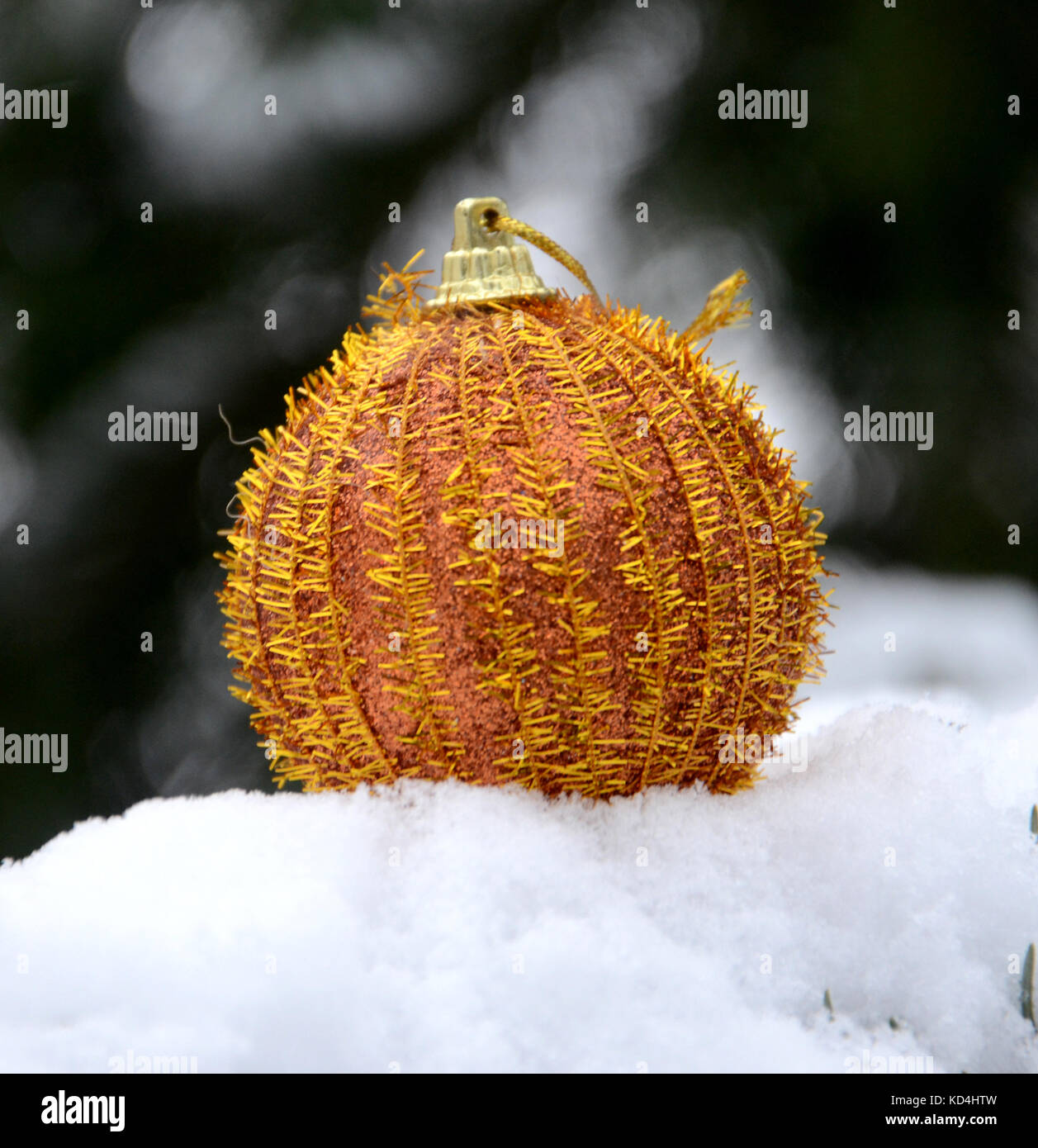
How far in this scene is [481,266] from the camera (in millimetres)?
698

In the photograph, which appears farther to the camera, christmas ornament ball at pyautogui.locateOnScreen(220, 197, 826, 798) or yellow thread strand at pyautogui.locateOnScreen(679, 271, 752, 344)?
yellow thread strand at pyautogui.locateOnScreen(679, 271, 752, 344)

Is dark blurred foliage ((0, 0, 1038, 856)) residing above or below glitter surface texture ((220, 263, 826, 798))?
above

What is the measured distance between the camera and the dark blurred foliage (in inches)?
47.1

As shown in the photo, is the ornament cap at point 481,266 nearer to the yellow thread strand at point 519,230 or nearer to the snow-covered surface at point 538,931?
the yellow thread strand at point 519,230

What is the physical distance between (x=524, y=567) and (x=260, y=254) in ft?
2.61

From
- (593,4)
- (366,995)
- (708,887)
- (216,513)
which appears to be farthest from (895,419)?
(366,995)

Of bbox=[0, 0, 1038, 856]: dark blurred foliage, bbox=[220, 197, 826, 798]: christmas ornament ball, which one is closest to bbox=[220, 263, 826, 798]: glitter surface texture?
bbox=[220, 197, 826, 798]: christmas ornament ball

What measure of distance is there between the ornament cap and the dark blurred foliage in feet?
1.97

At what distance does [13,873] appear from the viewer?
684mm

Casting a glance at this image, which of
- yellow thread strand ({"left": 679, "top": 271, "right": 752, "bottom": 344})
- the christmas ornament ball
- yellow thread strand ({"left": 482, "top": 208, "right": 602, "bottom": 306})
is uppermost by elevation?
yellow thread strand ({"left": 482, "top": 208, "right": 602, "bottom": 306})

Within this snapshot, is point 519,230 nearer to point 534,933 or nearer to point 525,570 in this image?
point 525,570

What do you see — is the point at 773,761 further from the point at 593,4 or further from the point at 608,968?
the point at 593,4

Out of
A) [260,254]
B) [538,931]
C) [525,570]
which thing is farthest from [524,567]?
[260,254]

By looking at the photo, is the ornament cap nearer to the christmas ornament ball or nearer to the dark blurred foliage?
the christmas ornament ball
